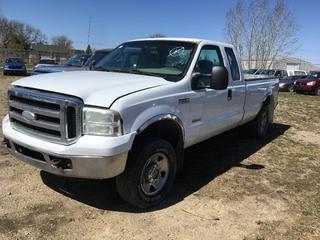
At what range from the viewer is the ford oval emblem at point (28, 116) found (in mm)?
3994

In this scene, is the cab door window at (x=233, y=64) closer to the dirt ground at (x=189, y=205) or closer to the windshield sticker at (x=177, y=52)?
the windshield sticker at (x=177, y=52)

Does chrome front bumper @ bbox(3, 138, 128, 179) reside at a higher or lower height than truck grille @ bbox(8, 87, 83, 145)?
lower

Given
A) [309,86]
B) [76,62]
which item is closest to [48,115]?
[76,62]

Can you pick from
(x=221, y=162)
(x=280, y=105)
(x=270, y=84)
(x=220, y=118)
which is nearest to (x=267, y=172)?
(x=221, y=162)

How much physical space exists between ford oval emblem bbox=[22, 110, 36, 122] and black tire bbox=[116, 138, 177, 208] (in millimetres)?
1101

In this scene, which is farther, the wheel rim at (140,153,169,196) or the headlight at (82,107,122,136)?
the wheel rim at (140,153,169,196)

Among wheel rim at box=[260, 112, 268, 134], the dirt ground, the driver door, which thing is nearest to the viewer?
the dirt ground

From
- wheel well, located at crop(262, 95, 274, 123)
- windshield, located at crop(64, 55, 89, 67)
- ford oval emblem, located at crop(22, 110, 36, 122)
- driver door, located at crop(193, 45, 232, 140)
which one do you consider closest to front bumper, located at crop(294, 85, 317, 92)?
windshield, located at crop(64, 55, 89, 67)

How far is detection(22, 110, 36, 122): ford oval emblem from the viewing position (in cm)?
399

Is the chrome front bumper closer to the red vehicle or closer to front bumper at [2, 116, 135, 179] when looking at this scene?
front bumper at [2, 116, 135, 179]

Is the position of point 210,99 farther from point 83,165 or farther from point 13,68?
point 13,68

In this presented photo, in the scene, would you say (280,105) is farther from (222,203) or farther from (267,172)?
(222,203)

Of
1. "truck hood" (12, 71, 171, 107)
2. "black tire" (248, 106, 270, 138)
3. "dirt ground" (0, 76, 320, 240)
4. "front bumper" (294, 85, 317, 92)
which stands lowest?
"front bumper" (294, 85, 317, 92)

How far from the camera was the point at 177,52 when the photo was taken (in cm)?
514
